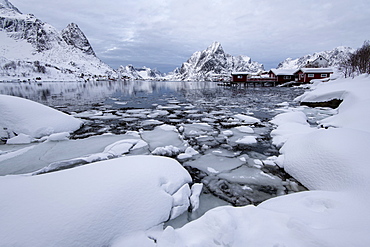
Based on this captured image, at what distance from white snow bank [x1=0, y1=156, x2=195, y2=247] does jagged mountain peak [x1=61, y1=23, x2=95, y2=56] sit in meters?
215

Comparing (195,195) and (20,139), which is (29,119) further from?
(195,195)

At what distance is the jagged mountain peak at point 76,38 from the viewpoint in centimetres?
17615

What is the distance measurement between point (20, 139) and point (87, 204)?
514 cm

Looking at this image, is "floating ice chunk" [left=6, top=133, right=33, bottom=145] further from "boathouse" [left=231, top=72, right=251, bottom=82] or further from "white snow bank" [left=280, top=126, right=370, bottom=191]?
"boathouse" [left=231, top=72, right=251, bottom=82]

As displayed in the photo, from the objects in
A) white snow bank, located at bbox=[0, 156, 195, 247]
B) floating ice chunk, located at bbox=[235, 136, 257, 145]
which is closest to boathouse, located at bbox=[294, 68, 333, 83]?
floating ice chunk, located at bbox=[235, 136, 257, 145]

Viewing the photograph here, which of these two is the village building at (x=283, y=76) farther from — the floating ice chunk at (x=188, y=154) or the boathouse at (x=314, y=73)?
the floating ice chunk at (x=188, y=154)

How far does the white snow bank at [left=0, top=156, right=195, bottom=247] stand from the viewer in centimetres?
172

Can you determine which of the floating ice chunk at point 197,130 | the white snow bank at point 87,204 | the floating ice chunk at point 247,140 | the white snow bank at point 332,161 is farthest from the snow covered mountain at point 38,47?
the white snow bank at point 332,161

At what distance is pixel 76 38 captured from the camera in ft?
588

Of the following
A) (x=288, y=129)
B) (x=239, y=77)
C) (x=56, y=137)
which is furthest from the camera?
(x=239, y=77)

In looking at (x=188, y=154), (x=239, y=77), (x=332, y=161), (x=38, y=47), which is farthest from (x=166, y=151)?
(x=38, y=47)

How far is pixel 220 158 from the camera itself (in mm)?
4457

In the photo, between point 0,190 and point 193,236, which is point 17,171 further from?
point 193,236

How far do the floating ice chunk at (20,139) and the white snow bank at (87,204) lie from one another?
12.5 feet
